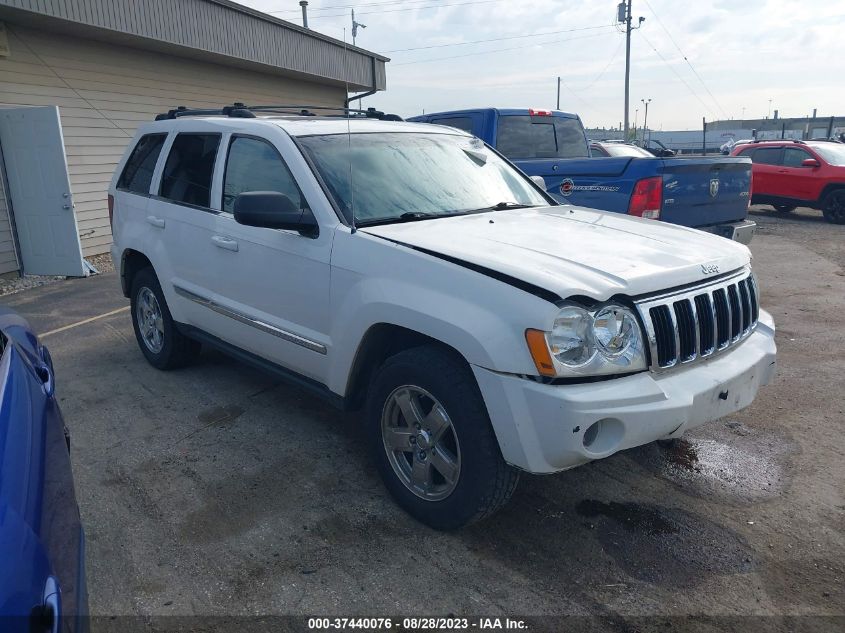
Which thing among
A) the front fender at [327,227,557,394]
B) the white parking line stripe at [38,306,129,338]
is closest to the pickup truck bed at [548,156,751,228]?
the front fender at [327,227,557,394]

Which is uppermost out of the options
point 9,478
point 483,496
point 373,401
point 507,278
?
point 507,278

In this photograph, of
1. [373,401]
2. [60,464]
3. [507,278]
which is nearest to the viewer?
[60,464]

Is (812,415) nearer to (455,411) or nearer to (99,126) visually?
(455,411)

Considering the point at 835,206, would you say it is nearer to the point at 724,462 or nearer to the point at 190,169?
the point at 724,462

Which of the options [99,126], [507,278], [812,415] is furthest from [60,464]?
[99,126]

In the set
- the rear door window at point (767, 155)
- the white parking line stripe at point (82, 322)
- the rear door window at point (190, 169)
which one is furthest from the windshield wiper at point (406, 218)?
the rear door window at point (767, 155)

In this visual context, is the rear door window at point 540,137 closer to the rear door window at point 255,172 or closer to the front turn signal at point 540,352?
the rear door window at point 255,172

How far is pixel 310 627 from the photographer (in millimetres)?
2648

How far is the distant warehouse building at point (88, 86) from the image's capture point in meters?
9.36

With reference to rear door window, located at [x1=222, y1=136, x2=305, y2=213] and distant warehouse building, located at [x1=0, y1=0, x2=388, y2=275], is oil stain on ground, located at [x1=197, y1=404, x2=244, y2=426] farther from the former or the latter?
distant warehouse building, located at [x1=0, y1=0, x2=388, y2=275]

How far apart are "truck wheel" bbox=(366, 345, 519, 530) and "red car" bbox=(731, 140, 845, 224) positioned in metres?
13.6

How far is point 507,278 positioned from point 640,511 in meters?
1.48

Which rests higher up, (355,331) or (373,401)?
(355,331)

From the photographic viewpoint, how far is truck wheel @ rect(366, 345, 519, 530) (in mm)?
2900
